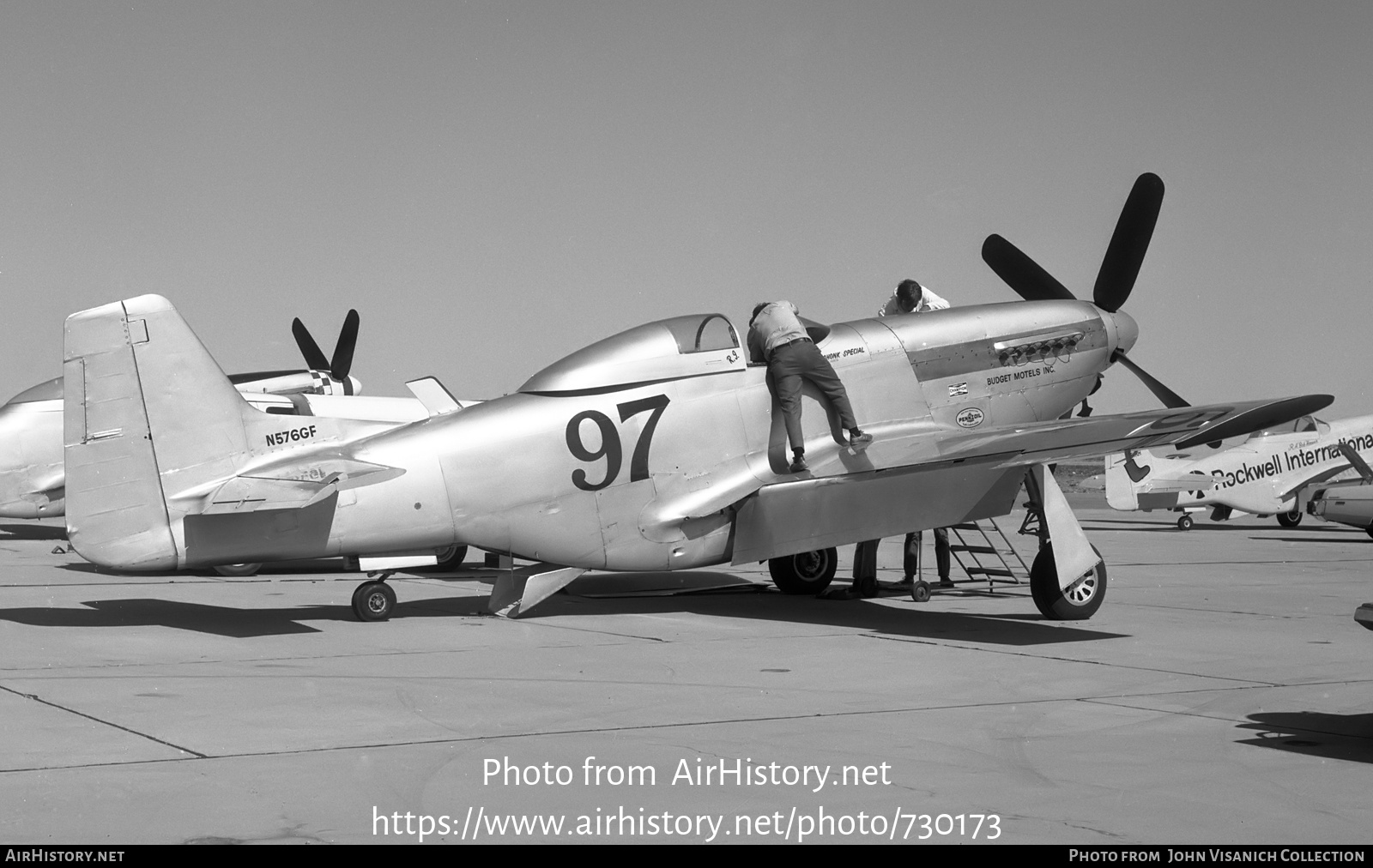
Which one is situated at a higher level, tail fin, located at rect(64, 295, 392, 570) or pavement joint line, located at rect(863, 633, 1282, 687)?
tail fin, located at rect(64, 295, 392, 570)

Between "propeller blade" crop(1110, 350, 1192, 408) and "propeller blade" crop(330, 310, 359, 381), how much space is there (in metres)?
15.5

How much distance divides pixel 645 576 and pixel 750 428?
421cm

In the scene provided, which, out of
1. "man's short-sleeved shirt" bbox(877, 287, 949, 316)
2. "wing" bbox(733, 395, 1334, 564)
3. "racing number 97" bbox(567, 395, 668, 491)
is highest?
"man's short-sleeved shirt" bbox(877, 287, 949, 316)

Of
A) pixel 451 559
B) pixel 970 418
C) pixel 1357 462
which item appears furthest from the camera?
pixel 1357 462

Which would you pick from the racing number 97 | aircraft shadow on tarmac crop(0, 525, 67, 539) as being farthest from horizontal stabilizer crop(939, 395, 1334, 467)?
aircraft shadow on tarmac crop(0, 525, 67, 539)

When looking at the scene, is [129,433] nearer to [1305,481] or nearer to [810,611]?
[810,611]

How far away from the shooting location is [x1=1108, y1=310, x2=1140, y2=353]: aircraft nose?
1347 centimetres

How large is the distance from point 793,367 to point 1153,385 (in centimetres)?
418

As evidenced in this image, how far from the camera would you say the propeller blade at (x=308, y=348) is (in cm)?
2755

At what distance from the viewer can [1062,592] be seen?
34.8 feet

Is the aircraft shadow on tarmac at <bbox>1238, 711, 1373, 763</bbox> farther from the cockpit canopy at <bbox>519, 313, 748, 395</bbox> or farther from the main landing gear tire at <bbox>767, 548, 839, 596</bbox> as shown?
the main landing gear tire at <bbox>767, 548, 839, 596</bbox>

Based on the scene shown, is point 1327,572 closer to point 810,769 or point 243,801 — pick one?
point 810,769

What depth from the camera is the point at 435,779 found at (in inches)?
204

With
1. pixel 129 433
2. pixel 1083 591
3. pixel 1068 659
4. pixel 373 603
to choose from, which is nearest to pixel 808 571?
pixel 1083 591
